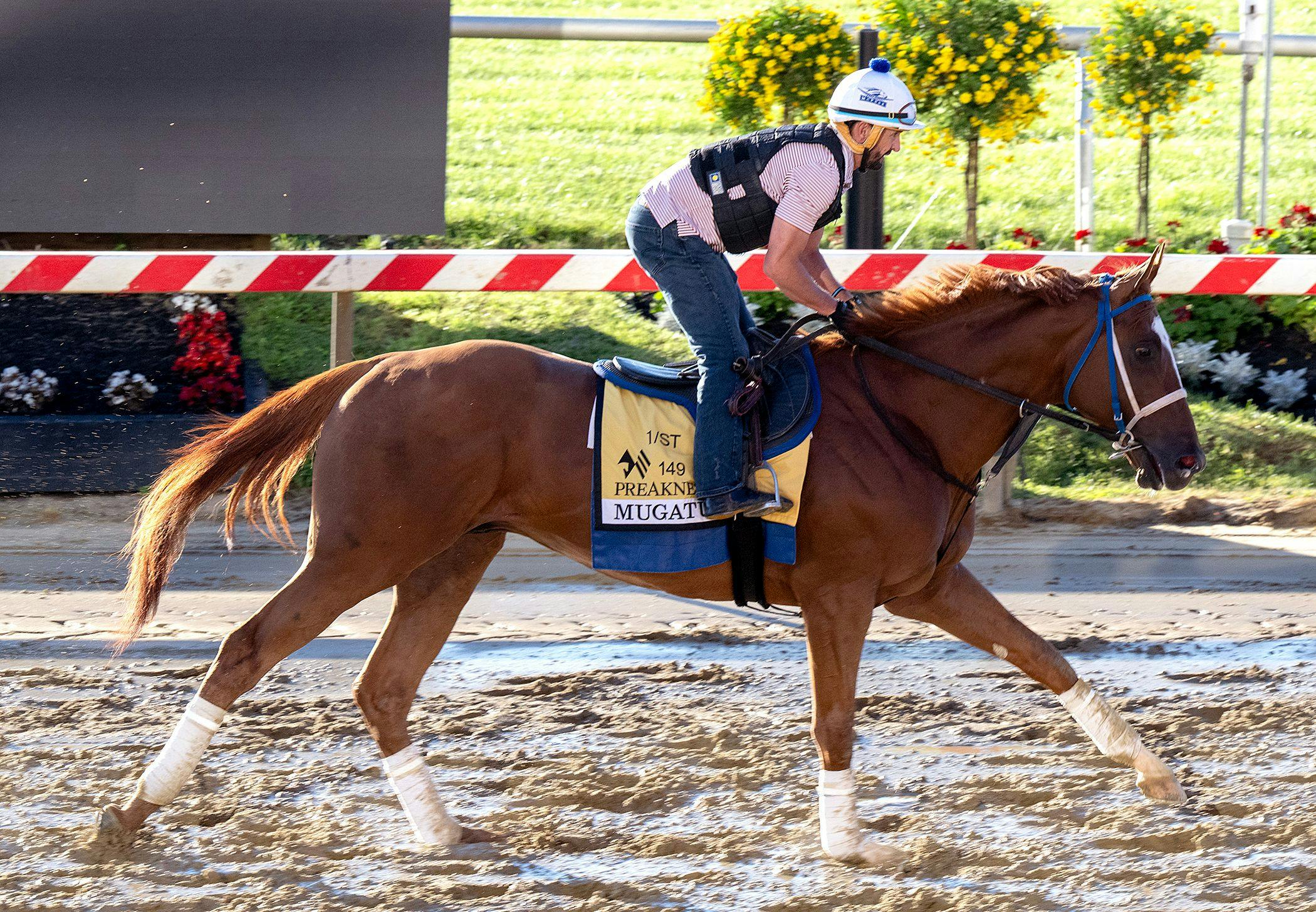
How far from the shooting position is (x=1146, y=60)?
33.0ft

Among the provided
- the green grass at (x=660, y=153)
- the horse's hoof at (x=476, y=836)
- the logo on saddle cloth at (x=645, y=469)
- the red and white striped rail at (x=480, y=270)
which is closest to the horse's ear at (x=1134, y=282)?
the logo on saddle cloth at (x=645, y=469)

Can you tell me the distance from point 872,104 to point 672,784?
2125 millimetres

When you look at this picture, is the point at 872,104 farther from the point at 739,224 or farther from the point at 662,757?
the point at 662,757

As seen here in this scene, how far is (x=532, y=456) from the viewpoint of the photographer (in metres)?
4.11

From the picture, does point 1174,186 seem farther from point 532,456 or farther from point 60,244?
point 532,456

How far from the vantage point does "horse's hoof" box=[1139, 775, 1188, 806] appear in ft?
13.9

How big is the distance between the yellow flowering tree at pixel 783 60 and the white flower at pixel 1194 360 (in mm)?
2912

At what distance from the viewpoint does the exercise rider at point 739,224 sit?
13.1ft

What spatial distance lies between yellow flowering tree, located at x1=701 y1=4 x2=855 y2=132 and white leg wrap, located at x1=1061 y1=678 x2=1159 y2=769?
6.03 metres

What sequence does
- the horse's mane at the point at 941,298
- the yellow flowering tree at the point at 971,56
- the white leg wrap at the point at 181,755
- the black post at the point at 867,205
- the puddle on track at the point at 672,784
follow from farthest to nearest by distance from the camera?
the yellow flowering tree at the point at 971,56, the black post at the point at 867,205, the horse's mane at the point at 941,298, the white leg wrap at the point at 181,755, the puddle on track at the point at 672,784

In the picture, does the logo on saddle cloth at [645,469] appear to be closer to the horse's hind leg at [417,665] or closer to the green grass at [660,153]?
the horse's hind leg at [417,665]

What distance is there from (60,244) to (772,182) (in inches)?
248

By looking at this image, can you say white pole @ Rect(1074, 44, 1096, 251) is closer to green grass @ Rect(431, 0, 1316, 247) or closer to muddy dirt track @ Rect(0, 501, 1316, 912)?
green grass @ Rect(431, 0, 1316, 247)

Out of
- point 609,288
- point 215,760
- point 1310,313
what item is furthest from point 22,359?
point 1310,313
